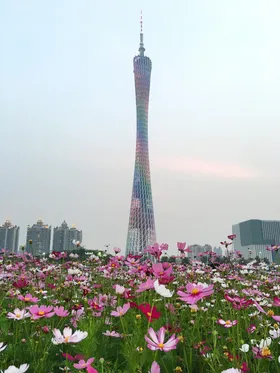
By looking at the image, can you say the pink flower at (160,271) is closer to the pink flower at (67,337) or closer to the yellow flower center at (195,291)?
the yellow flower center at (195,291)

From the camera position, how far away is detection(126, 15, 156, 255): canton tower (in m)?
36.8

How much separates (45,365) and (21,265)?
2391mm

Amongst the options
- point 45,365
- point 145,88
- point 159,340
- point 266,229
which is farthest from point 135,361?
point 266,229

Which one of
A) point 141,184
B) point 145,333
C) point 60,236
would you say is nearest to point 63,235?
point 60,236

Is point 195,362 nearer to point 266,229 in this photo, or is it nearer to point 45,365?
point 45,365

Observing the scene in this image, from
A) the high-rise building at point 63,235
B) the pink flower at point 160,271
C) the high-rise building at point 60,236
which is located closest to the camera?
the pink flower at point 160,271

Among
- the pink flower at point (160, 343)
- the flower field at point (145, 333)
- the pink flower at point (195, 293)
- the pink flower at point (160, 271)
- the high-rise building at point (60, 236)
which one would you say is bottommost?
the flower field at point (145, 333)

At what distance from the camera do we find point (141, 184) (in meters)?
37.2

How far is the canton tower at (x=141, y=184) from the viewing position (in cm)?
3678

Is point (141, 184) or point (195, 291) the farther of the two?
point (141, 184)

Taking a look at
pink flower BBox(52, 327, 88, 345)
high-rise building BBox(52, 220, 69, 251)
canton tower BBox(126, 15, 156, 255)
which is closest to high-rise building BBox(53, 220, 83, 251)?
high-rise building BBox(52, 220, 69, 251)

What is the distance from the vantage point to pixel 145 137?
122 ft

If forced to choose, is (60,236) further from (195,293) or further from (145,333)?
(195,293)

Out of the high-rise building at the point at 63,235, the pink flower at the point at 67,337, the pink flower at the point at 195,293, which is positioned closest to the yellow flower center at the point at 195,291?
the pink flower at the point at 195,293
